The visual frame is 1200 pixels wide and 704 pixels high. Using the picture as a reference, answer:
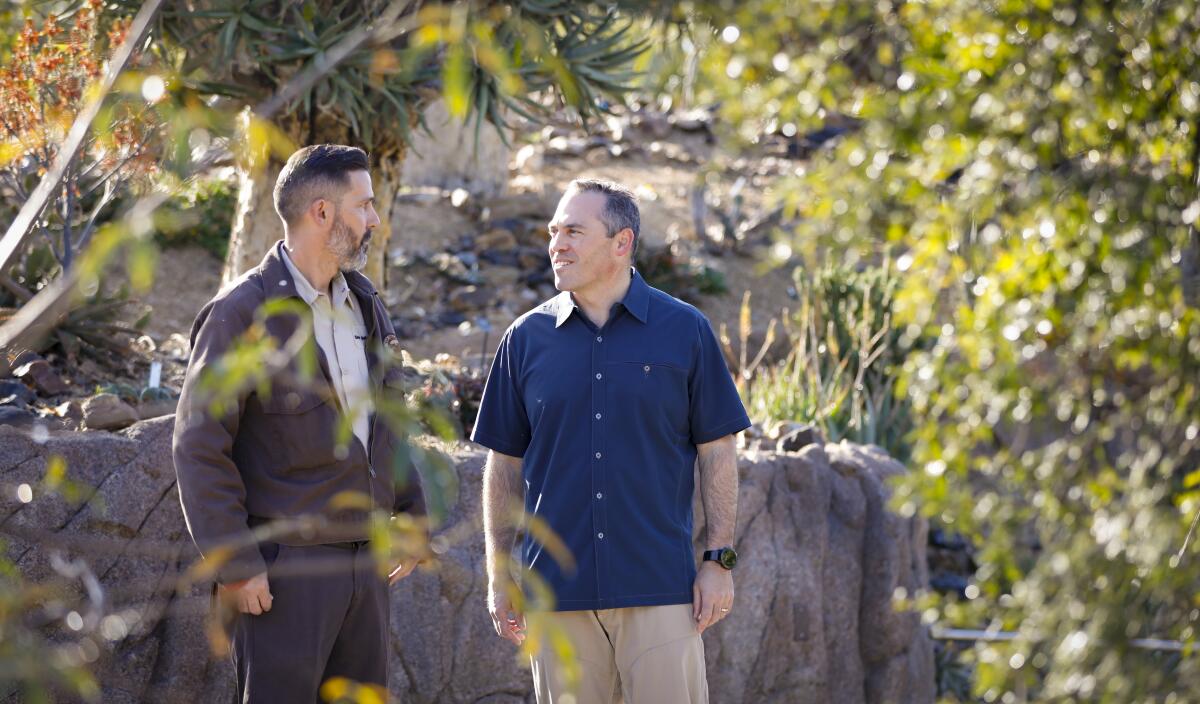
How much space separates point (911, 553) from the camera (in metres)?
7.15

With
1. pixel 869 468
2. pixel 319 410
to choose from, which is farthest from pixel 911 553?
pixel 319 410

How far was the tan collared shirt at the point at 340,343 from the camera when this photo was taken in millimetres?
3590

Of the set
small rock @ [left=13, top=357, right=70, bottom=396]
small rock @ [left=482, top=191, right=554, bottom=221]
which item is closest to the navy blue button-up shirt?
small rock @ [left=13, top=357, right=70, bottom=396]

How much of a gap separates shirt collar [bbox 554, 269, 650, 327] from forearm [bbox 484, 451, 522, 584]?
0.43m

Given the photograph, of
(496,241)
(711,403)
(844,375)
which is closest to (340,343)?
(711,403)

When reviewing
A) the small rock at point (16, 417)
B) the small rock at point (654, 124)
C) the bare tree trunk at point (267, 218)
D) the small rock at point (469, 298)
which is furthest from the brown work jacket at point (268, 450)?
the small rock at point (654, 124)

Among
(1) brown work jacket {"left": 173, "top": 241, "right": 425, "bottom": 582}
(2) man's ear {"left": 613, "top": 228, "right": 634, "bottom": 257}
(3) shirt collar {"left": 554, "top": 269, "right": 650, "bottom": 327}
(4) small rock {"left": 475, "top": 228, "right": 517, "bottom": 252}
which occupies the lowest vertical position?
(1) brown work jacket {"left": 173, "top": 241, "right": 425, "bottom": 582}

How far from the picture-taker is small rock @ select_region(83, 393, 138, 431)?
5.45 m

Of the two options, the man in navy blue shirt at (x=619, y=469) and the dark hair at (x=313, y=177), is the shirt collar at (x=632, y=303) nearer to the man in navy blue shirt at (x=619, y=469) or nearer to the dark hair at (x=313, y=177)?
the man in navy blue shirt at (x=619, y=469)

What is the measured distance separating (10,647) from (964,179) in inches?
102

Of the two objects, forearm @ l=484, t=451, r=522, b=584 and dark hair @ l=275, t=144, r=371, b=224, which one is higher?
dark hair @ l=275, t=144, r=371, b=224

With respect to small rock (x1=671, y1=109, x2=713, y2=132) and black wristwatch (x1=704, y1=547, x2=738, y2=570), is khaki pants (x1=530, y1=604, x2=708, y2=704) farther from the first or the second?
small rock (x1=671, y1=109, x2=713, y2=132)

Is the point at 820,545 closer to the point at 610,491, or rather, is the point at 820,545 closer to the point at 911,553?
the point at 911,553

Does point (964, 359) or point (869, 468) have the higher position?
point (964, 359)
